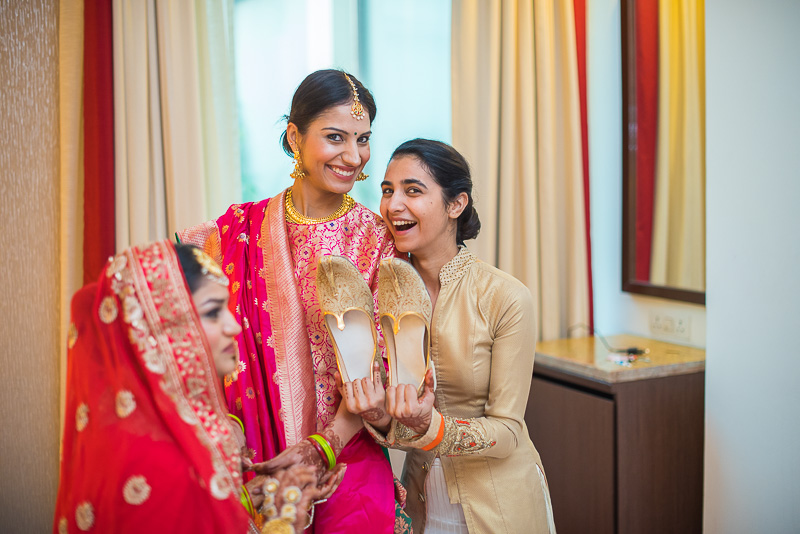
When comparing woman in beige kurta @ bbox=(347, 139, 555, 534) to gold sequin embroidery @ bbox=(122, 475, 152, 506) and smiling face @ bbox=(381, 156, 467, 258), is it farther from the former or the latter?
gold sequin embroidery @ bbox=(122, 475, 152, 506)

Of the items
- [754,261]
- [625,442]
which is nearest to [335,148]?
[754,261]

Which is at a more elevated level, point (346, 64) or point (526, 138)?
point (346, 64)

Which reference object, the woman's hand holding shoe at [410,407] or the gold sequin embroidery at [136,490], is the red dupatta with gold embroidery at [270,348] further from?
the gold sequin embroidery at [136,490]

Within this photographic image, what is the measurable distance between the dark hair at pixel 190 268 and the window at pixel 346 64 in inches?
66.6

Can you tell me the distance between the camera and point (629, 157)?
2.89m

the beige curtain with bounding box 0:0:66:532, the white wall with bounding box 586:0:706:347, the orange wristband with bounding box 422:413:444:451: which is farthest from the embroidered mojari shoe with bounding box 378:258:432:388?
the white wall with bounding box 586:0:706:347

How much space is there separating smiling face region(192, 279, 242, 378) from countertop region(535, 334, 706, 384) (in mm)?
1625

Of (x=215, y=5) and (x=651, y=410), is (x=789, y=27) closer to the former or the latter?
(x=651, y=410)

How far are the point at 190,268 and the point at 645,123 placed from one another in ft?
8.04

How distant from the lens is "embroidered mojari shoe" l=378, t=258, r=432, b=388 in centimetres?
135

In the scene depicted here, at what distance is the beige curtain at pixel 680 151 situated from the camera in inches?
101

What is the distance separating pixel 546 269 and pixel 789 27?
1.31m

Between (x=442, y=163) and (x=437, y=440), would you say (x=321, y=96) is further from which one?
(x=437, y=440)

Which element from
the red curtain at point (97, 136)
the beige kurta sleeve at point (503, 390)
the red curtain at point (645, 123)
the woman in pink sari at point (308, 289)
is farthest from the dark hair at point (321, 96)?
the red curtain at point (645, 123)
